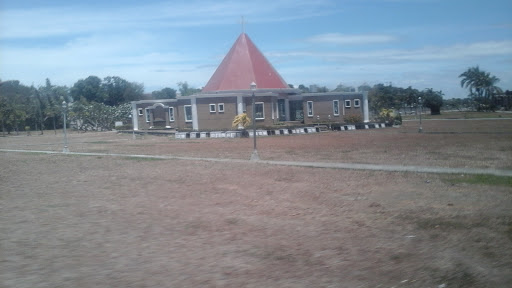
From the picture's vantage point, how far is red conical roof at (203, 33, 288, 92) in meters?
47.4

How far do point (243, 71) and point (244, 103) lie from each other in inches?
249

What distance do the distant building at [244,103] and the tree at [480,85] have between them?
29.9 meters

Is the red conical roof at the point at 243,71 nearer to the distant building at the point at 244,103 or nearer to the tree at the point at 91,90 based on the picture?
the distant building at the point at 244,103

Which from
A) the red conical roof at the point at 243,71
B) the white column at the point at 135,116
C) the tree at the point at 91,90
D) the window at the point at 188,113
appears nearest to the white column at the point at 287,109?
the red conical roof at the point at 243,71

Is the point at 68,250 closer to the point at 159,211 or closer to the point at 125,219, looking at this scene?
the point at 125,219

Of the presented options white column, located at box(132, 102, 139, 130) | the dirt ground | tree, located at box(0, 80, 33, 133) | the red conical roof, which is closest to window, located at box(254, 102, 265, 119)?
the red conical roof

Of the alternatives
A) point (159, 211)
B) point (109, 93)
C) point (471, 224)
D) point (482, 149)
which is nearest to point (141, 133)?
point (109, 93)

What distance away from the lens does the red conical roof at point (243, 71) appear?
156ft

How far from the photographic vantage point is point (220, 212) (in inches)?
372

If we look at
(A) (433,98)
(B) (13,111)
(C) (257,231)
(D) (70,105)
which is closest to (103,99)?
(D) (70,105)

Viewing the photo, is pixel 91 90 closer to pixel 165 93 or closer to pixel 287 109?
pixel 165 93

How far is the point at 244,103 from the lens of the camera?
143 feet

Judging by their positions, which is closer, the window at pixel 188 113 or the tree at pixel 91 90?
the window at pixel 188 113

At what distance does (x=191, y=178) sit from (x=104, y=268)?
8393 mm
